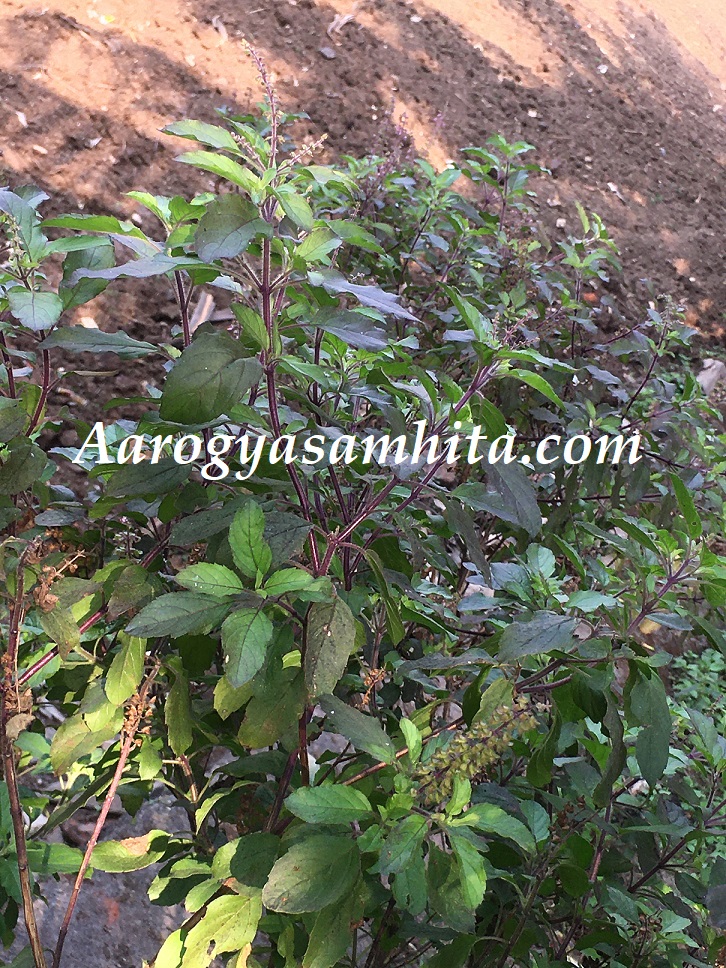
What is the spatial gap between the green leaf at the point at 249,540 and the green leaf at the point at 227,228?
0.30 m

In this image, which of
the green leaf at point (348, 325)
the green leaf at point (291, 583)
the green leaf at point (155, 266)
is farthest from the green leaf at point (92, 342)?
the green leaf at point (291, 583)

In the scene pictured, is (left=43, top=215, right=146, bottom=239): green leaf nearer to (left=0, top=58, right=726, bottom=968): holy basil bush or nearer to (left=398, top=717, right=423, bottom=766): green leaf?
(left=0, top=58, right=726, bottom=968): holy basil bush

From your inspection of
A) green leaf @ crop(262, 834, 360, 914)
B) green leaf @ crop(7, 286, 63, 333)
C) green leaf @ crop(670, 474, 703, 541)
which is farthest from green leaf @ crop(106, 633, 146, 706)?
green leaf @ crop(670, 474, 703, 541)

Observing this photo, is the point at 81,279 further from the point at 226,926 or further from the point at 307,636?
the point at 226,926

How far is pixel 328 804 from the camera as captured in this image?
1.00 meters

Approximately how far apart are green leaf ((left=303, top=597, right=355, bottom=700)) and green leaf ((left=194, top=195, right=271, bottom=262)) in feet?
1.44

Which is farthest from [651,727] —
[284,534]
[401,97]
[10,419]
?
[401,97]

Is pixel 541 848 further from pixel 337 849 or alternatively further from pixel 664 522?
pixel 664 522

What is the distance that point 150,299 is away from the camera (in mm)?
3215

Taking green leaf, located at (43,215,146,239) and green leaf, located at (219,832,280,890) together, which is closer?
green leaf, located at (43,215,146,239)

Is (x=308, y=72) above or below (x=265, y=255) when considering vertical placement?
below

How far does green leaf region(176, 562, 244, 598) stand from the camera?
0.93 m

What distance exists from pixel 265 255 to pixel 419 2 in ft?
18.2

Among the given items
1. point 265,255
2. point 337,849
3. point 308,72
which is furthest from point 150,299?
point 337,849
